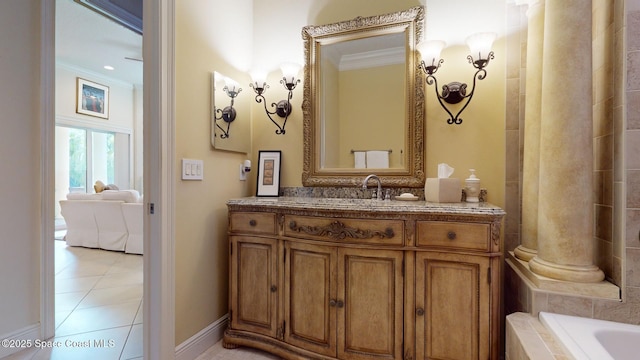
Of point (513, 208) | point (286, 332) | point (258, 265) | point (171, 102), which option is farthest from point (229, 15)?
point (513, 208)

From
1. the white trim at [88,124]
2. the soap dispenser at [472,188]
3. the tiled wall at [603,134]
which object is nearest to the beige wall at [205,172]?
the soap dispenser at [472,188]

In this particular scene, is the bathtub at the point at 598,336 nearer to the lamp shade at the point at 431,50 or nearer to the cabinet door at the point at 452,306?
the cabinet door at the point at 452,306

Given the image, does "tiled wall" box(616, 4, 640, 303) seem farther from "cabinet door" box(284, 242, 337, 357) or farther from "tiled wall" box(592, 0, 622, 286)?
"cabinet door" box(284, 242, 337, 357)

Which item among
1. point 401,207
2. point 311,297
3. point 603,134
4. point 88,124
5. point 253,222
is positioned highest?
point 88,124

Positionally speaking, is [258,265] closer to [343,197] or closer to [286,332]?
[286,332]

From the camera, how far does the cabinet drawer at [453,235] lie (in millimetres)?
1411

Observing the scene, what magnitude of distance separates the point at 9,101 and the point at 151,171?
1.24 meters

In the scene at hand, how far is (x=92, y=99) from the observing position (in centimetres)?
647

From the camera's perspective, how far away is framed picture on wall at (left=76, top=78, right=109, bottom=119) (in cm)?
618

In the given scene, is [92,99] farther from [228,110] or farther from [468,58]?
→ [468,58]

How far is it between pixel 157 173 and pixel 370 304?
4.46ft

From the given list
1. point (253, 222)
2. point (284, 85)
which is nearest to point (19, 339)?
point (253, 222)

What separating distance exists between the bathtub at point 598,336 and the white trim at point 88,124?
794 cm

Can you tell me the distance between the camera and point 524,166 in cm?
171
